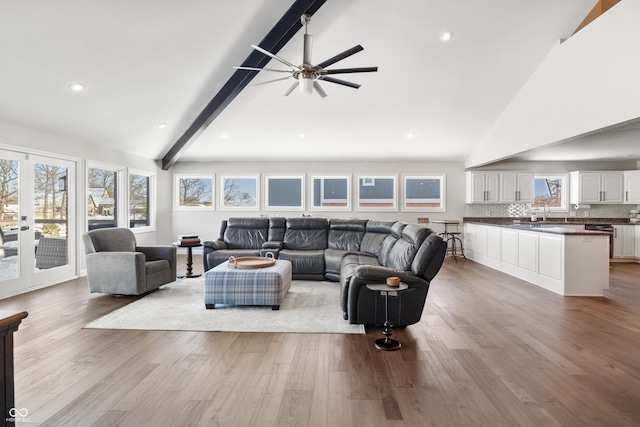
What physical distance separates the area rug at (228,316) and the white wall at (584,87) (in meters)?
3.74

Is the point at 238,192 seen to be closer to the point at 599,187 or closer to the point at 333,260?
the point at 333,260

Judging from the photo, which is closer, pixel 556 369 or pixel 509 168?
pixel 556 369

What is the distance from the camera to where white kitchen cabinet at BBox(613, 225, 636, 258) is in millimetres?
7199

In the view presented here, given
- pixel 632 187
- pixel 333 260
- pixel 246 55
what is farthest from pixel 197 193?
pixel 632 187

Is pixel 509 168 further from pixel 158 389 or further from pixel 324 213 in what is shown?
pixel 158 389

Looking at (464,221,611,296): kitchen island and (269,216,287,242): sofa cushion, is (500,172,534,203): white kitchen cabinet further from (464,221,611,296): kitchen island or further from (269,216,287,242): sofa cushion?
(269,216,287,242): sofa cushion

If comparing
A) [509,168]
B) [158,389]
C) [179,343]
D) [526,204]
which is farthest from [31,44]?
[526,204]

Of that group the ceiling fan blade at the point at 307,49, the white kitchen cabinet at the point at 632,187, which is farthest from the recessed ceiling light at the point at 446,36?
the white kitchen cabinet at the point at 632,187

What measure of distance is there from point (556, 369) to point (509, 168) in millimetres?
6490

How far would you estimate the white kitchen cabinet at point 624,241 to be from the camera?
7.20 m

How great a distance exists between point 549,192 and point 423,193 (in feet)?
9.85

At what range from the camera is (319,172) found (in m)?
8.45

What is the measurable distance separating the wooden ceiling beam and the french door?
2.15m

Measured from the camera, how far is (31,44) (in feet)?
11.0
